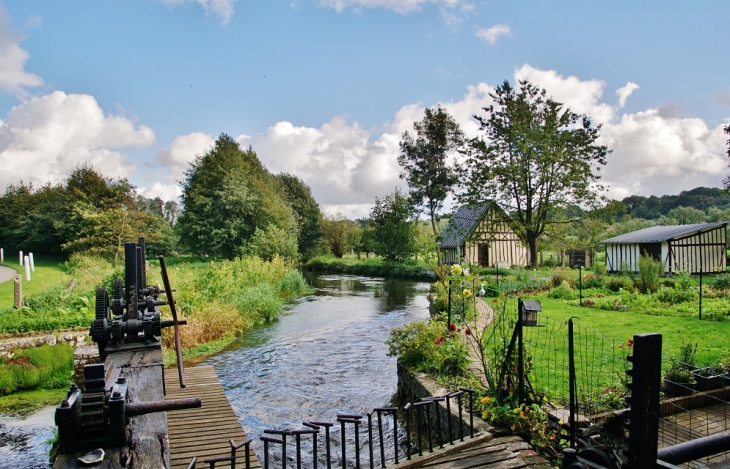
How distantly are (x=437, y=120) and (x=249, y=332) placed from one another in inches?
1244

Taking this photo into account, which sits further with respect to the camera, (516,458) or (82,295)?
(82,295)

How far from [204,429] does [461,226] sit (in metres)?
31.5

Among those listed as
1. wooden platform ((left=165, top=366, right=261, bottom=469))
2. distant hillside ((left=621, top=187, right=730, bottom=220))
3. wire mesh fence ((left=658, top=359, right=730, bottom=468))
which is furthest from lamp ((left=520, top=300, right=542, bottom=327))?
distant hillside ((left=621, top=187, right=730, bottom=220))

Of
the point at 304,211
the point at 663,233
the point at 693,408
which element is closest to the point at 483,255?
the point at 663,233

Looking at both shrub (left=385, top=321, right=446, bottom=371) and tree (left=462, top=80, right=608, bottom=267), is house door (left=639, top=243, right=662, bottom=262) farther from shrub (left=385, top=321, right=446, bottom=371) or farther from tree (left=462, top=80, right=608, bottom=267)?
shrub (left=385, top=321, right=446, bottom=371)

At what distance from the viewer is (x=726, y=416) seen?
571 centimetres

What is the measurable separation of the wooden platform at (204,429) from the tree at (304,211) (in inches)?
1620

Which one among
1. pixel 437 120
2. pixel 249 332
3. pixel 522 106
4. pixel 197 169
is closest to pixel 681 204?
pixel 437 120

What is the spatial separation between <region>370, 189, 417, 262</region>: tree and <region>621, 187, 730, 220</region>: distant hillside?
45130 millimetres

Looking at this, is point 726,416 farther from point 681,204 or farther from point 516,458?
point 681,204

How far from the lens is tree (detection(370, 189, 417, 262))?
40.0 meters

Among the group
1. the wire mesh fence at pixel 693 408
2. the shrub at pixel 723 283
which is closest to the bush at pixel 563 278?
the shrub at pixel 723 283

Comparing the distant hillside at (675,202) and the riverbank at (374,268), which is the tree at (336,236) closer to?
the riverbank at (374,268)

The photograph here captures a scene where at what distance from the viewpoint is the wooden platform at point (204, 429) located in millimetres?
5371
